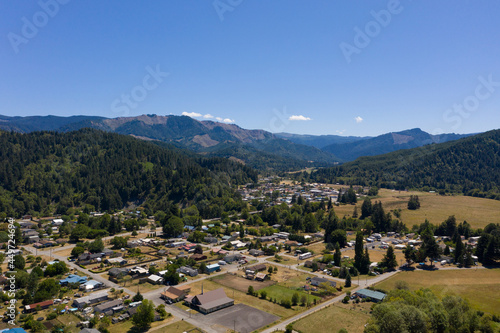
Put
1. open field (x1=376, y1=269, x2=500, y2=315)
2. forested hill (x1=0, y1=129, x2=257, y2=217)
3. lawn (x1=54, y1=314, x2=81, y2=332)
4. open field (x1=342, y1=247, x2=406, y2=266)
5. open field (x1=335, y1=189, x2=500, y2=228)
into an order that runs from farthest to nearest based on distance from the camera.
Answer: forested hill (x1=0, y1=129, x2=257, y2=217)
open field (x1=335, y1=189, x2=500, y2=228)
open field (x1=342, y1=247, x2=406, y2=266)
open field (x1=376, y1=269, x2=500, y2=315)
lawn (x1=54, y1=314, x2=81, y2=332)

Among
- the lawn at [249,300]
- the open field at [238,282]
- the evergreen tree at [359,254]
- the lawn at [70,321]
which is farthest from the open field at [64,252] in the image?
the evergreen tree at [359,254]

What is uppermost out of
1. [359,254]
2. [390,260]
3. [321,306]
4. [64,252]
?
[359,254]

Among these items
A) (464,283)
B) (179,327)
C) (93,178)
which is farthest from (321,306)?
(93,178)

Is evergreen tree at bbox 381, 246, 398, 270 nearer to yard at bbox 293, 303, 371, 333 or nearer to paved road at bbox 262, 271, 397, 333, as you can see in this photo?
paved road at bbox 262, 271, 397, 333

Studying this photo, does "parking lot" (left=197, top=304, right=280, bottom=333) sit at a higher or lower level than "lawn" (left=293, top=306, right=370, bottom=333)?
lower

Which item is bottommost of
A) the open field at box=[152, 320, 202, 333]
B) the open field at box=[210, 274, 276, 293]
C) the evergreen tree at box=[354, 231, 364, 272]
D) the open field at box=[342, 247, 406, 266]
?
the open field at box=[210, 274, 276, 293]

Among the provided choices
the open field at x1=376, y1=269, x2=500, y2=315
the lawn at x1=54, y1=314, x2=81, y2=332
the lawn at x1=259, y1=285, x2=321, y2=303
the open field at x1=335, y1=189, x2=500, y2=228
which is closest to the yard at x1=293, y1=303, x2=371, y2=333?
the lawn at x1=259, y1=285, x2=321, y2=303

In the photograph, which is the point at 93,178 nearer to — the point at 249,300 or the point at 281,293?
the point at 249,300
